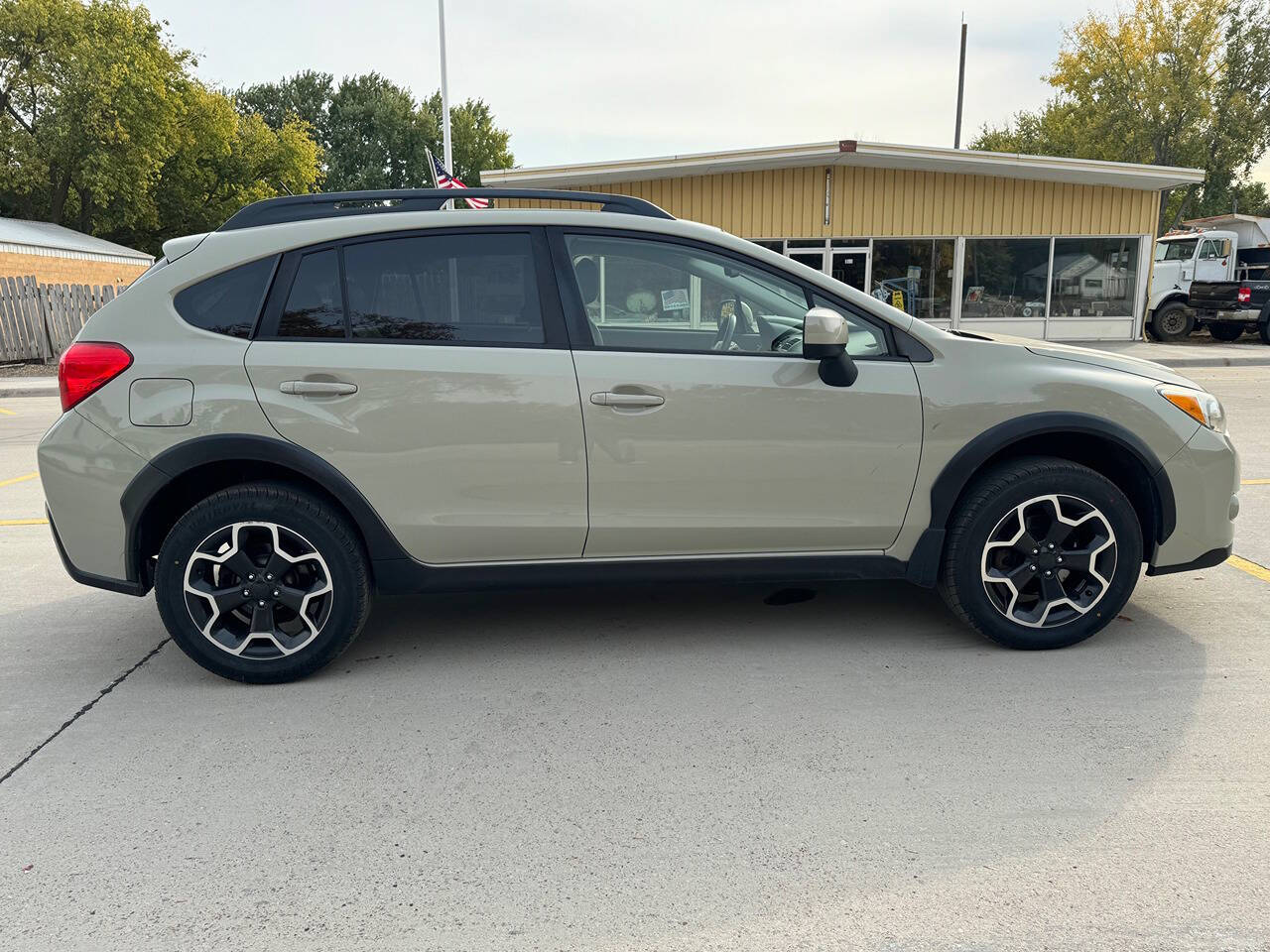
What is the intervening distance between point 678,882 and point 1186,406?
2.82 metres

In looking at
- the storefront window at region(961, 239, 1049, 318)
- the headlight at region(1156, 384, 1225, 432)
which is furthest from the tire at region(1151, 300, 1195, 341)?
the headlight at region(1156, 384, 1225, 432)

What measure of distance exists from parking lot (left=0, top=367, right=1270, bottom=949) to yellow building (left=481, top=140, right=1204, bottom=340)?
56.0ft

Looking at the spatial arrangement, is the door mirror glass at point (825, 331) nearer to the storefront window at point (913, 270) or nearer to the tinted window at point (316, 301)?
the tinted window at point (316, 301)

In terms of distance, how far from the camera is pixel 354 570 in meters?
3.60

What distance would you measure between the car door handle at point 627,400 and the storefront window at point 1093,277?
820 inches

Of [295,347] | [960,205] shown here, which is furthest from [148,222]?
[295,347]

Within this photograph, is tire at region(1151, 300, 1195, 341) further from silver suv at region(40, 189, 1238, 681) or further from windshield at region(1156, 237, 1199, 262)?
silver suv at region(40, 189, 1238, 681)

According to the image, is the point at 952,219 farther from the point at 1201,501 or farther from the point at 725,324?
the point at 725,324

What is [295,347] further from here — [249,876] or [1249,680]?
[1249,680]

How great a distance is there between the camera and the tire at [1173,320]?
2308 centimetres

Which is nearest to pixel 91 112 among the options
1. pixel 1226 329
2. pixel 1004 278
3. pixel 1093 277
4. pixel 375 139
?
pixel 375 139

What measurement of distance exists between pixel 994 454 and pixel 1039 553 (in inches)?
16.7

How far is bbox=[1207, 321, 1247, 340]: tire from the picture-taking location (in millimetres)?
22938

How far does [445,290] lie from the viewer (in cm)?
362
